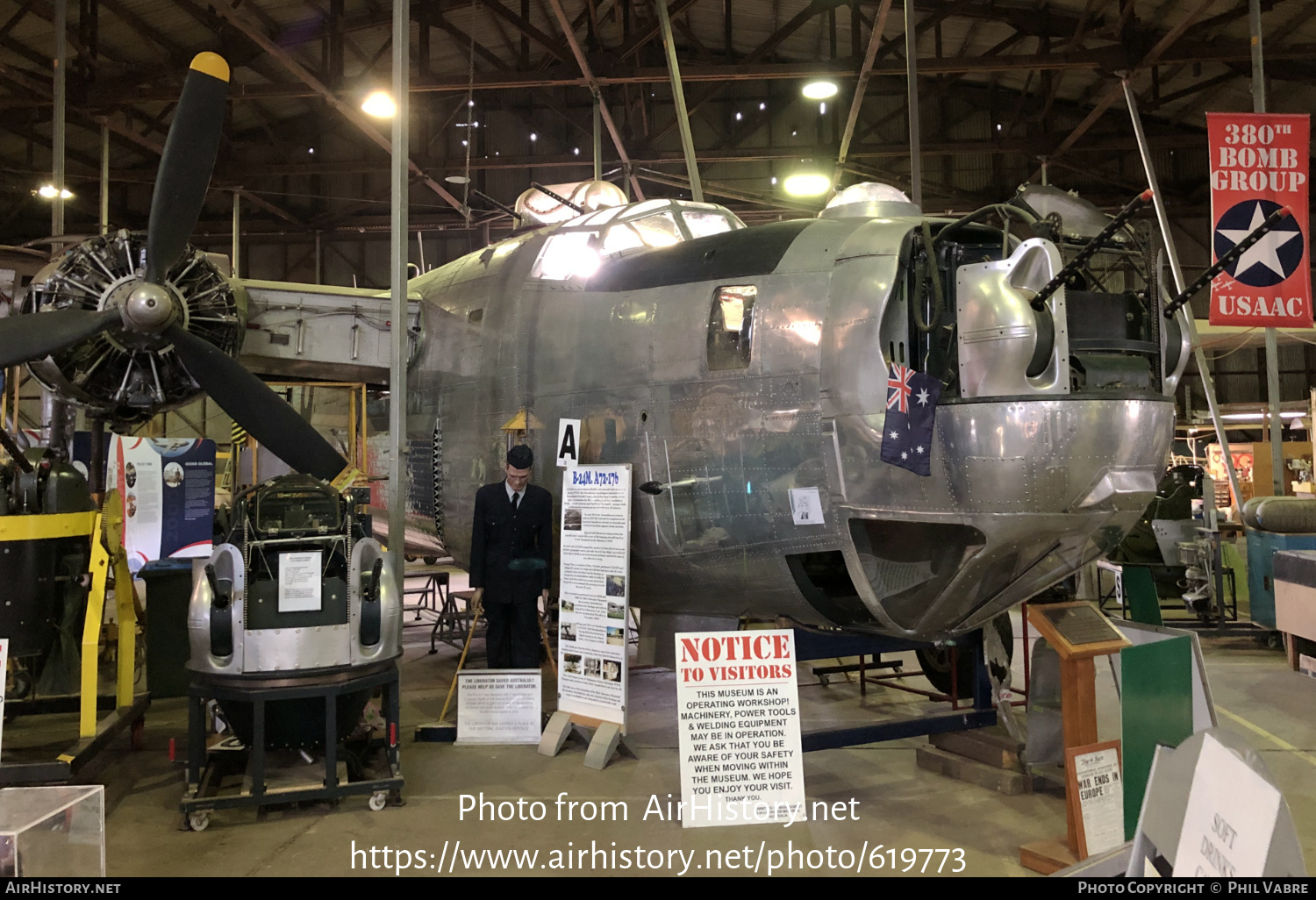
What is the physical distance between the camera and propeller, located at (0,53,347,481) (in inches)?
278

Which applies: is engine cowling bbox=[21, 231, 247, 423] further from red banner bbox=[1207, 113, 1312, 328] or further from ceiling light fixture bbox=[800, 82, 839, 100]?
ceiling light fixture bbox=[800, 82, 839, 100]

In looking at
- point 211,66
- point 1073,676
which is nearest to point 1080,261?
point 1073,676

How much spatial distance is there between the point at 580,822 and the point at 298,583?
2224mm

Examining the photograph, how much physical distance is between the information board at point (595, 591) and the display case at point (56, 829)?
387cm

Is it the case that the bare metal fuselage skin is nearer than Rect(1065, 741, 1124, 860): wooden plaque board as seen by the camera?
No

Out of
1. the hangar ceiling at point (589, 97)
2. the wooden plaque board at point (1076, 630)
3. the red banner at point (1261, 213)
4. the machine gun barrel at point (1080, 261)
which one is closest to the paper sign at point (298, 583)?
the wooden plaque board at point (1076, 630)

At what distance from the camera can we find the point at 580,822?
17.8 ft

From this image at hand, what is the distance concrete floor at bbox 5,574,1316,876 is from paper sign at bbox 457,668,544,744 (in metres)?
0.14

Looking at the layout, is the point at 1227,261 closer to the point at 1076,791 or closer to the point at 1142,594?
the point at 1076,791

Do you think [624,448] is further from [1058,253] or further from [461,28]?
[461,28]

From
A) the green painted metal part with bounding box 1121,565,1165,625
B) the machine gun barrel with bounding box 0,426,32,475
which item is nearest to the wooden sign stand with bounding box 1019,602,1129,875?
the green painted metal part with bounding box 1121,565,1165,625

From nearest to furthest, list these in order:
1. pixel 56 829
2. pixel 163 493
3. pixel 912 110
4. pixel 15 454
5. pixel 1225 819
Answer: pixel 1225 819
pixel 56 829
pixel 15 454
pixel 163 493
pixel 912 110
